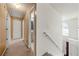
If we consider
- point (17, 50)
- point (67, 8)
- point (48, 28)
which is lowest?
point (17, 50)

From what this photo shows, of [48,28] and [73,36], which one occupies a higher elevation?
[48,28]

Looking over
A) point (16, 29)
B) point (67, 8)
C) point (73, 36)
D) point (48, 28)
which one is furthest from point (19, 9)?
point (73, 36)

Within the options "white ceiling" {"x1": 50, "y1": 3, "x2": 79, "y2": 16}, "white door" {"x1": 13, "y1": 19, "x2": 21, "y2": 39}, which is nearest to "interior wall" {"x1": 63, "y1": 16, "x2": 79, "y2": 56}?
"white ceiling" {"x1": 50, "y1": 3, "x2": 79, "y2": 16}

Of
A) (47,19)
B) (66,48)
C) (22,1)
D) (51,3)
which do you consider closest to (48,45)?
(66,48)

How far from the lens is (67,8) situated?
183 cm

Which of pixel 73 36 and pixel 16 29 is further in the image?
pixel 16 29

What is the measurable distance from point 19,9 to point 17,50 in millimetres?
624

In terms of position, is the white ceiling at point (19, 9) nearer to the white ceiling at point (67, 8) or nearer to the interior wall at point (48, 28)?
the interior wall at point (48, 28)

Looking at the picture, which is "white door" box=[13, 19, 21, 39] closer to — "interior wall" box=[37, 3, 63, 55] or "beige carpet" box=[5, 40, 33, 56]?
"beige carpet" box=[5, 40, 33, 56]

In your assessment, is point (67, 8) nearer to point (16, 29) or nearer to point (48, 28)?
point (48, 28)

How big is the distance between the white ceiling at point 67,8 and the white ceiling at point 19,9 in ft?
1.25

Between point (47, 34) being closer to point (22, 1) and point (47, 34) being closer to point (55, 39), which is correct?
point (55, 39)

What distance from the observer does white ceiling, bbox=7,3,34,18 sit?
189 centimetres

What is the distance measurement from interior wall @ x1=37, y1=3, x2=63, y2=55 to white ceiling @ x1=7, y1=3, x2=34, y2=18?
186mm
